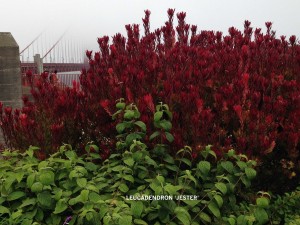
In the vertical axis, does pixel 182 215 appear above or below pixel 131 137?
below

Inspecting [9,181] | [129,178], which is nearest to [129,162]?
[129,178]

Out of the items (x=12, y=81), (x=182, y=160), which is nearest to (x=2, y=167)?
(x=182, y=160)

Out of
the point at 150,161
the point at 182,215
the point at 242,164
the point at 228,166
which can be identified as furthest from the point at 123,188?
the point at 242,164

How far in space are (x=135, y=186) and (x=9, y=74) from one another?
509cm

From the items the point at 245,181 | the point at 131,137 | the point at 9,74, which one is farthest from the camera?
the point at 9,74

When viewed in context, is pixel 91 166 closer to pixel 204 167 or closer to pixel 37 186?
pixel 37 186

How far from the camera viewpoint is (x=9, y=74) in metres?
7.66

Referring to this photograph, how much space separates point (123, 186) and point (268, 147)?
127cm

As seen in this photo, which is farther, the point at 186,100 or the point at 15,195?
the point at 186,100

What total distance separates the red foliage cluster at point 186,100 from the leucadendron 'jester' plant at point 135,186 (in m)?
0.18

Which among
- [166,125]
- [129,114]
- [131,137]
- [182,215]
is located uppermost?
[129,114]

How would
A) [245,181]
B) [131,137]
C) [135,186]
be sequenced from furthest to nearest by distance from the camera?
[135,186] → [131,137] → [245,181]

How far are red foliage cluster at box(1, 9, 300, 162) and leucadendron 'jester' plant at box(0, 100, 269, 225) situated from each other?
0.18m

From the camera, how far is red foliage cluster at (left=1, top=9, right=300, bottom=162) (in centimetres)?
349
